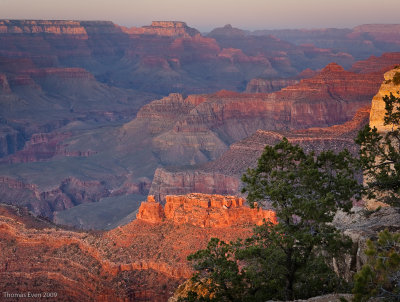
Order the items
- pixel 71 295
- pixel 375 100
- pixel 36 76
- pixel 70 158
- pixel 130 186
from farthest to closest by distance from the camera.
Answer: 1. pixel 36 76
2. pixel 70 158
3. pixel 130 186
4. pixel 71 295
5. pixel 375 100

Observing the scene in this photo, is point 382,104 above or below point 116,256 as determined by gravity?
above

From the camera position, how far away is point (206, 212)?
125 feet

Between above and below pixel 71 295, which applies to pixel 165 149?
below

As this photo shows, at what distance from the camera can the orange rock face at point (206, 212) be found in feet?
124

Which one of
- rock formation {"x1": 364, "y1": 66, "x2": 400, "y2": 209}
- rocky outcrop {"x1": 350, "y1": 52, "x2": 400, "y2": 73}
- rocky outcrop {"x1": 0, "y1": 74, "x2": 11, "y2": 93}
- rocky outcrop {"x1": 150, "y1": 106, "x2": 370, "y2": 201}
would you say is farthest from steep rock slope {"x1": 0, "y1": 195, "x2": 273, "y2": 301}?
rocky outcrop {"x1": 0, "y1": 74, "x2": 11, "y2": 93}

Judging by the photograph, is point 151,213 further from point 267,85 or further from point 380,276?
point 267,85

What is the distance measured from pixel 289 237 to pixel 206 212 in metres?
18.9

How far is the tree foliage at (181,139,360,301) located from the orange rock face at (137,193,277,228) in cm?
1616

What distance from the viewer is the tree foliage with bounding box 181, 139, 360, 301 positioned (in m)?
19.7

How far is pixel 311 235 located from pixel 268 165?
9.87 feet

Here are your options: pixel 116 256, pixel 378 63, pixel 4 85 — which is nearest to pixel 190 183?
pixel 116 256

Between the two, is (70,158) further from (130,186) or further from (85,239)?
(85,239)

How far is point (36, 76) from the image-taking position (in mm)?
195125

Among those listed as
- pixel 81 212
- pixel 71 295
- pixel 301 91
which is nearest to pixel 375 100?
pixel 71 295
